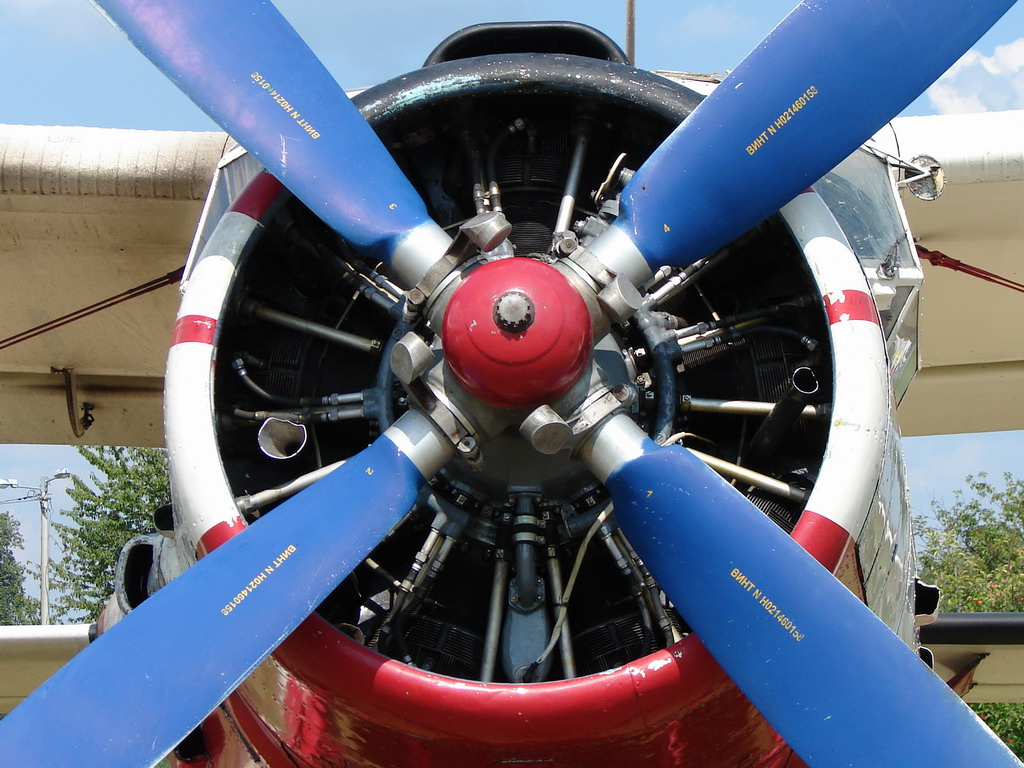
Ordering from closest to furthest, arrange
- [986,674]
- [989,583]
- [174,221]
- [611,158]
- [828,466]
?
1. [828,466]
2. [611,158]
3. [174,221]
4. [986,674]
5. [989,583]

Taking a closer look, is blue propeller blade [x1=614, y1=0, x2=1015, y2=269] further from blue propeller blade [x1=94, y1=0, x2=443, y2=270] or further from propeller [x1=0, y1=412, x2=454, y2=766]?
propeller [x1=0, y1=412, x2=454, y2=766]

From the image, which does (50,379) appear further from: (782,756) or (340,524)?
(782,756)

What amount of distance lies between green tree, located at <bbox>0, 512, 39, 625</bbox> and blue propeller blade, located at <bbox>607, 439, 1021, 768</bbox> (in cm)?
4822

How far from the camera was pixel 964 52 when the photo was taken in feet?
12.7

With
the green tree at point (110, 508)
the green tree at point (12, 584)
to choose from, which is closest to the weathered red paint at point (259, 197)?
the green tree at point (110, 508)

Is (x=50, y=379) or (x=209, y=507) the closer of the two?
(x=209, y=507)

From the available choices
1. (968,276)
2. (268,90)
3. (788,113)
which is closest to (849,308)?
(788,113)

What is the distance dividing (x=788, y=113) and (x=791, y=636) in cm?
163

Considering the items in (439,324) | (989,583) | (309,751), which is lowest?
(309,751)

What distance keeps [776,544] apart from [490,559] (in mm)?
1184

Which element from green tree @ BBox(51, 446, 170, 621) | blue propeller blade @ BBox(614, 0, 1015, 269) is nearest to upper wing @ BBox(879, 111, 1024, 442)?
blue propeller blade @ BBox(614, 0, 1015, 269)

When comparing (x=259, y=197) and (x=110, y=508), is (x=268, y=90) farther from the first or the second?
(x=110, y=508)

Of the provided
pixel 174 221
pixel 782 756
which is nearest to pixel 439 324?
pixel 782 756

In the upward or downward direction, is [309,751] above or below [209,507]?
below
